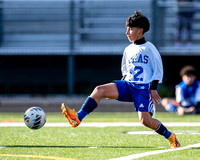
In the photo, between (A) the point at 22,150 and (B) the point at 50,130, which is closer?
(A) the point at 22,150

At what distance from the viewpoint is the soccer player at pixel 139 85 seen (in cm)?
602

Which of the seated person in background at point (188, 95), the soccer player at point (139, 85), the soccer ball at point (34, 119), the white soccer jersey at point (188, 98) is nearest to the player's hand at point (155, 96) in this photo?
the soccer player at point (139, 85)

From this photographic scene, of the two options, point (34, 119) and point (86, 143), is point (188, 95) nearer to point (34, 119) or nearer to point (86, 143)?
point (86, 143)

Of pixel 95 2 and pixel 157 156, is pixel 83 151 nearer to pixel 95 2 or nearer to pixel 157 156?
pixel 157 156

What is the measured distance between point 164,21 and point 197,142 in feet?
41.3

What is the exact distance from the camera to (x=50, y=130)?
328 inches

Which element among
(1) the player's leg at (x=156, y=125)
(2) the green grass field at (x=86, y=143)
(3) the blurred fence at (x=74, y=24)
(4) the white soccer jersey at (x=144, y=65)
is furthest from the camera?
(3) the blurred fence at (x=74, y=24)

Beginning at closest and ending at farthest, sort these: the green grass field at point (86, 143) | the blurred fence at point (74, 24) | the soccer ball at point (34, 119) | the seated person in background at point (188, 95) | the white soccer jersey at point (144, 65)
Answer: the green grass field at point (86, 143), the white soccer jersey at point (144, 65), the soccer ball at point (34, 119), the seated person in background at point (188, 95), the blurred fence at point (74, 24)

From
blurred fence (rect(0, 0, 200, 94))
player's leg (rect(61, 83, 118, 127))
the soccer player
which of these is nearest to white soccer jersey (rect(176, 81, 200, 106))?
blurred fence (rect(0, 0, 200, 94))

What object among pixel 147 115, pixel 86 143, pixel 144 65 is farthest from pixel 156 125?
pixel 86 143

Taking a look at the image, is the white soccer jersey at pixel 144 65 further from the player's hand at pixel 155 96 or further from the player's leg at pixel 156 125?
the player's leg at pixel 156 125

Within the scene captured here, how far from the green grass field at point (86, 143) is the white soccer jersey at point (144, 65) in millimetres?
855

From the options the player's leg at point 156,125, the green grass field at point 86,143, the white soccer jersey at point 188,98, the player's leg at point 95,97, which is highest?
the player's leg at point 95,97

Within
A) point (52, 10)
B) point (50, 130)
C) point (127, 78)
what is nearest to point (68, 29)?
point (52, 10)
